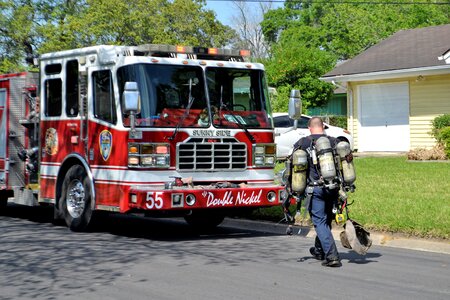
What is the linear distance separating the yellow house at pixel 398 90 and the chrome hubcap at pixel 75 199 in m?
14.1

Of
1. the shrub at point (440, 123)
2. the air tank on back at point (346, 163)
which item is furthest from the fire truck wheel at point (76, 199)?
the shrub at point (440, 123)

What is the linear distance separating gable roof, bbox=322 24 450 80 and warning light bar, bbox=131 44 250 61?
12.7 metres

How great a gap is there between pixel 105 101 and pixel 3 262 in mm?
3098

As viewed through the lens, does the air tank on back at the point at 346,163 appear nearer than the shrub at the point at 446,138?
Yes

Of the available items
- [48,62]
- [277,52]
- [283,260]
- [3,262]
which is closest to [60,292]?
[3,262]

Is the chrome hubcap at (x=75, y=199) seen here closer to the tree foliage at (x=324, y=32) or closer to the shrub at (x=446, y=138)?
the shrub at (x=446, y=138)

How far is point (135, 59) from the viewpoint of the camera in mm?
10828

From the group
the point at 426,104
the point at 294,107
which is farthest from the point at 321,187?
the point at 426,104

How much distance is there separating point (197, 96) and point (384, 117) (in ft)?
52.2

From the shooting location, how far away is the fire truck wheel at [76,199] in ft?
38.0

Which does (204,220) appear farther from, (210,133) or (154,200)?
(154,200)

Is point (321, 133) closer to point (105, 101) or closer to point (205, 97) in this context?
point (205, 97)

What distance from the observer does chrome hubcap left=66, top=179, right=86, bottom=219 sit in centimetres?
1177

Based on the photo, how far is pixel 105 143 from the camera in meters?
11.2
